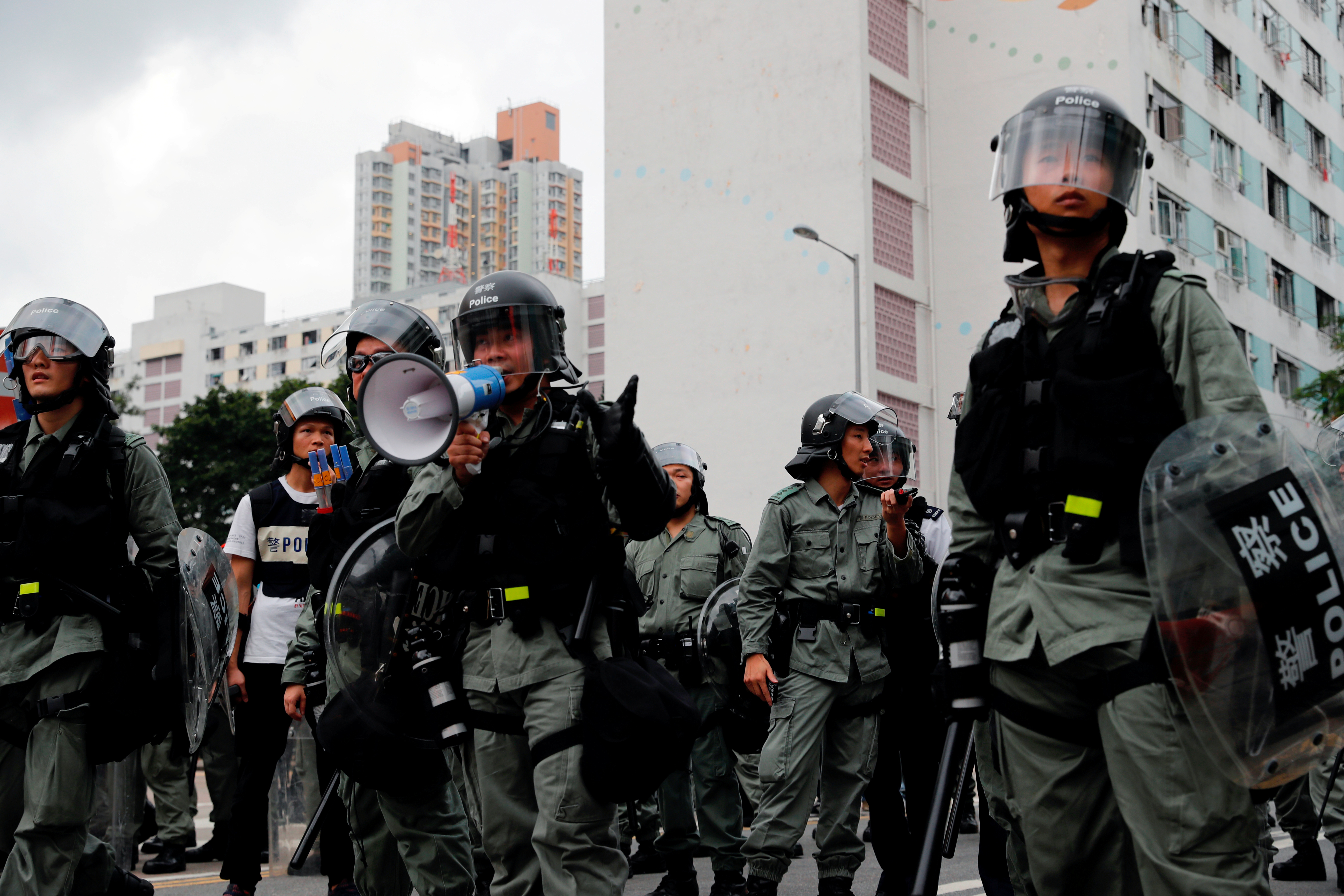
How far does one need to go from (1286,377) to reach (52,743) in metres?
41.0

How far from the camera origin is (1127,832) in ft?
11.1

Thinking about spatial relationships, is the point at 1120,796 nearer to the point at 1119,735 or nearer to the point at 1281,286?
the point at 1119,735

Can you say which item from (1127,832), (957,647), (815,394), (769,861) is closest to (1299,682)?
(1127,832)

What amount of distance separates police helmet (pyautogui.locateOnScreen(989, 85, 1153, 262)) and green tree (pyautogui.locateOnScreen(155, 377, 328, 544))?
43.0 meters

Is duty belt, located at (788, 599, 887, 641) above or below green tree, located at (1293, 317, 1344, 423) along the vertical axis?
below

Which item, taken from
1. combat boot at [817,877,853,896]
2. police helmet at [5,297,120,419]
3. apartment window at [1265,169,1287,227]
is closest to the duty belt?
combat boot at [817,877,853,896]

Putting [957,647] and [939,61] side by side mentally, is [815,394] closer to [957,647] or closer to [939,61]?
[939,61]

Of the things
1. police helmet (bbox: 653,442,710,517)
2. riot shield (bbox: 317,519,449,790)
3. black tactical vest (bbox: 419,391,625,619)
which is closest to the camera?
black tactical vest (bbox: 419,391,625,619)

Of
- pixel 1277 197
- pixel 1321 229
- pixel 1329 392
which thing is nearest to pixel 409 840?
pixel 1329 392

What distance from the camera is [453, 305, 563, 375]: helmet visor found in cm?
457

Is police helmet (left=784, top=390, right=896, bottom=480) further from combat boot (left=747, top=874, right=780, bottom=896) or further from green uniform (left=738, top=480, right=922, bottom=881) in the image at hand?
combat boot (left=747, top=874, right=780, bottom=896)

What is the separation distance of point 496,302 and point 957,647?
1862 mm

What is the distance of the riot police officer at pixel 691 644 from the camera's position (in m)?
6.95

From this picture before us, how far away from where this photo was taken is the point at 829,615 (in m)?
6.32
